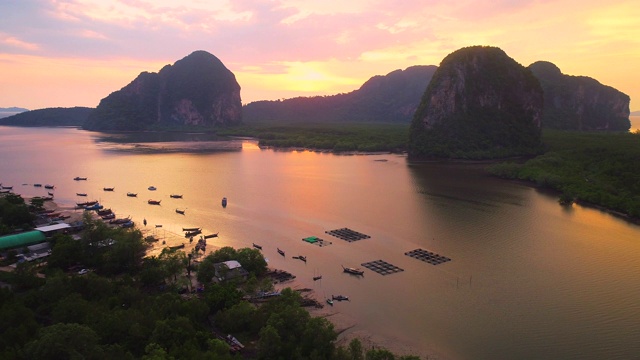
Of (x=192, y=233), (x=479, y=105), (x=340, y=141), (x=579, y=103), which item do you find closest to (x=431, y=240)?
(x=192, y=233)

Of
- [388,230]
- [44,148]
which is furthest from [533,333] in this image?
[44,148]

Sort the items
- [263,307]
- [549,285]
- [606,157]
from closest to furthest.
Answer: [263,307] < [549,285] < [606,157]

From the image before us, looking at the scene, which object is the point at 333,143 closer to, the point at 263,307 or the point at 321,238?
the point at 321,238

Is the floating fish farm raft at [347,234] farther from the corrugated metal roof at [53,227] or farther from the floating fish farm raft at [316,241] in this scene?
the corrugated metal roof at [53,227]

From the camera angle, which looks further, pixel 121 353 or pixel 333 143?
pixel 333 143

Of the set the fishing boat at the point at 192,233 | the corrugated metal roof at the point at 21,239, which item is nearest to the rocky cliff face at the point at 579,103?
the fishing boat at the point at 192,233
